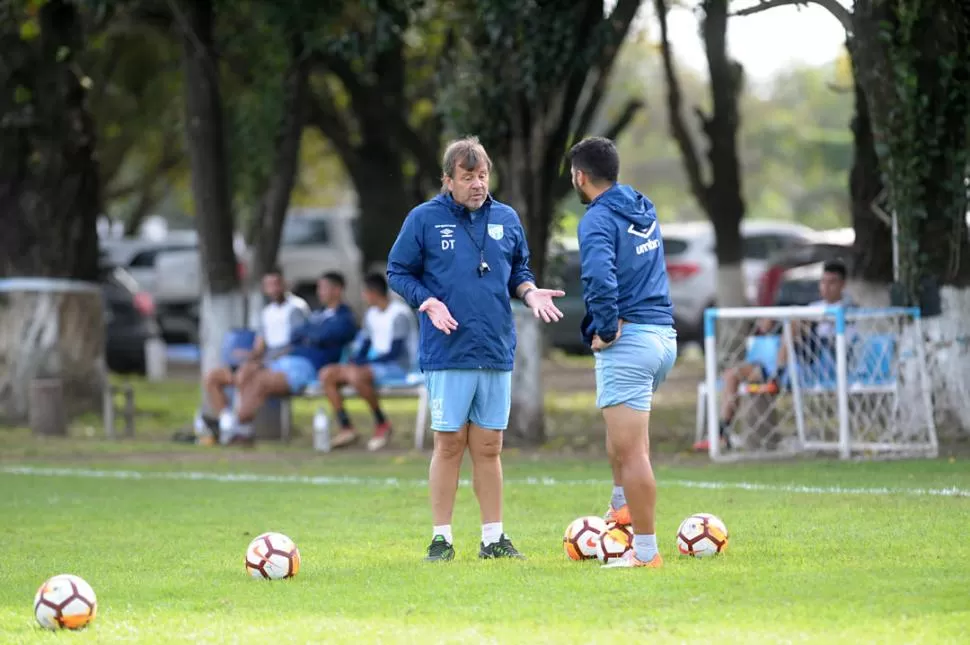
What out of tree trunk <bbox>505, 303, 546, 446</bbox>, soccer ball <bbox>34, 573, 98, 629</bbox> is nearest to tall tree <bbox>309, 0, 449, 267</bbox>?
tree trunk <bbox>505, 303, 546, 446</bbox>

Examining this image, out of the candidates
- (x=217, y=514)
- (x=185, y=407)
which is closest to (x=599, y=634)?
(x=217, y=514)

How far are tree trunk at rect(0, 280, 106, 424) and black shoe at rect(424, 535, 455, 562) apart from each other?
11522mm

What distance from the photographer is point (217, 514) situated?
1084cm

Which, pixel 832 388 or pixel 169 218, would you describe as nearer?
pixel 832 388

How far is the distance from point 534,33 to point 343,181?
31.6 meters

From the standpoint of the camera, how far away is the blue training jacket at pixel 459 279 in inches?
322

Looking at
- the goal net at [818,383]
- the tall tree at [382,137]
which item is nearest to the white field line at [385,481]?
the goal net at [818,383]

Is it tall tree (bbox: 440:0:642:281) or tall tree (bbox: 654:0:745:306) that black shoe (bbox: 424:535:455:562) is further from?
tall tree (bbox: 654:0:745:306)

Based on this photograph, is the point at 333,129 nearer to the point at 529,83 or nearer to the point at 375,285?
the point at 375,285

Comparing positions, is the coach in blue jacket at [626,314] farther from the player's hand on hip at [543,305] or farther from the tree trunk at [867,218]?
the tree trunk at [867,218]

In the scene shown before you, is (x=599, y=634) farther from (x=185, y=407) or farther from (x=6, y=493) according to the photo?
(x=185, y=407)

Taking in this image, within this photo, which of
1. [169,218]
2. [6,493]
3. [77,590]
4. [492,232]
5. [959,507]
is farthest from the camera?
[169,218]

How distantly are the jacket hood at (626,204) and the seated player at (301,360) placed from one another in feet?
29.4

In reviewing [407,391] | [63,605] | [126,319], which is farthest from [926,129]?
[126,319]
